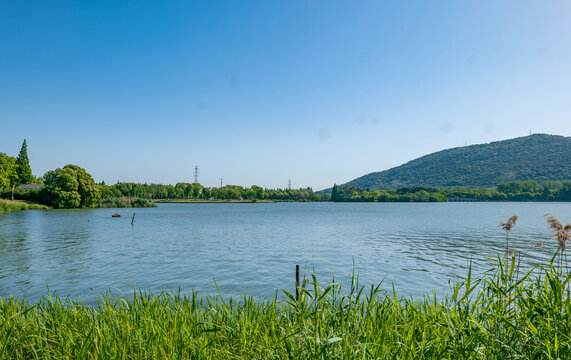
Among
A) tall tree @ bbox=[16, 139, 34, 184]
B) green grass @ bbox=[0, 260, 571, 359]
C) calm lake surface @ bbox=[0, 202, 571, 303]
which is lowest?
calm lake surface @ bbox=[0, 202, 571, 303]

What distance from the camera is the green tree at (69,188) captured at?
82875mm

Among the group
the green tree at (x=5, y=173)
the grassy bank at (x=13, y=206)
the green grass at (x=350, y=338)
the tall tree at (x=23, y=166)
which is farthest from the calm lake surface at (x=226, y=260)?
the tall tree at (x=23, y=166)

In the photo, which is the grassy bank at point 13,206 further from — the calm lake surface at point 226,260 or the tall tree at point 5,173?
the calm lake surface at point 226,260

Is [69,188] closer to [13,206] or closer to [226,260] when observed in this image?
[13,206]

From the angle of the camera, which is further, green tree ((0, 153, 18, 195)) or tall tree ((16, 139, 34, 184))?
tall tree ((16, 139, 34, 184))

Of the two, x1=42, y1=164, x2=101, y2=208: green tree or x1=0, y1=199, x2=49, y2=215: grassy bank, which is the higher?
x1=42, y1=164, x2=101, y2=208: green tree

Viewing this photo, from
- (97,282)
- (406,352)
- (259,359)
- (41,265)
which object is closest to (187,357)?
(259,359)

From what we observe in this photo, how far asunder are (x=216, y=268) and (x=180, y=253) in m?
6.66

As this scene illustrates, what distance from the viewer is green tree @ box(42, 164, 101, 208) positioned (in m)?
82.9

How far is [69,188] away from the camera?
276 ft

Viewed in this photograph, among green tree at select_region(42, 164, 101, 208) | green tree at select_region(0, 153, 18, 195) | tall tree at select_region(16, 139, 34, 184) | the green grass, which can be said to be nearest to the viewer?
the green grass

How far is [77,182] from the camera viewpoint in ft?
279

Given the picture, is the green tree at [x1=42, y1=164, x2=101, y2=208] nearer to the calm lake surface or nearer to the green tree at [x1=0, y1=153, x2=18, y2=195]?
the green tree at [x1=0, y1=153, x2=18, y2=195]

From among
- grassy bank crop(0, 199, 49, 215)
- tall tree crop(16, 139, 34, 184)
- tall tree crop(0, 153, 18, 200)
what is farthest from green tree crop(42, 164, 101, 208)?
tall tree crop(16, 139, 34, 184)
